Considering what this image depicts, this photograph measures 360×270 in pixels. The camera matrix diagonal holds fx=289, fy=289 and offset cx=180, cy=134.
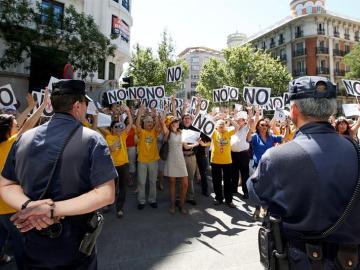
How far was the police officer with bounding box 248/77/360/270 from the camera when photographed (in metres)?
1.59

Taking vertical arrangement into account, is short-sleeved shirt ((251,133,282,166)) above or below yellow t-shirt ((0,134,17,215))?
above

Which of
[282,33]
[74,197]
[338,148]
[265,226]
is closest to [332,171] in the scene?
[338,148]

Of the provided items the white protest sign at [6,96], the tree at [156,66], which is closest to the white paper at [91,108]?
the white protest sign at [6,96]

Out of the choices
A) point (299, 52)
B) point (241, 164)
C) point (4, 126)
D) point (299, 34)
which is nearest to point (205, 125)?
point (241, 164)

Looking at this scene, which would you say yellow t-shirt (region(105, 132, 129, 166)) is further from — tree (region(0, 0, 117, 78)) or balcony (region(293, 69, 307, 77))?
balcony (region(293, 69, 307, 77))

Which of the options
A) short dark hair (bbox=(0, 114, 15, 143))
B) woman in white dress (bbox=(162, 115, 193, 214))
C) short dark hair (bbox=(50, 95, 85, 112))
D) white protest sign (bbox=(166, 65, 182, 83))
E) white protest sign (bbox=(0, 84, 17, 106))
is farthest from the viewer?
white protest sign (bbox=(166, 65, 182, 83))

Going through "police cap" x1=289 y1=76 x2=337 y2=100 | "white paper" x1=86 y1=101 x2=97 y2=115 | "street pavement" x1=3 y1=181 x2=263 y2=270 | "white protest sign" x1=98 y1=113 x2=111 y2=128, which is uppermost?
"white paper" x1=86 y1=101 x2=97 y2=115

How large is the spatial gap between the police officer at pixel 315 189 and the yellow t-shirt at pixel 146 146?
15.8 feet

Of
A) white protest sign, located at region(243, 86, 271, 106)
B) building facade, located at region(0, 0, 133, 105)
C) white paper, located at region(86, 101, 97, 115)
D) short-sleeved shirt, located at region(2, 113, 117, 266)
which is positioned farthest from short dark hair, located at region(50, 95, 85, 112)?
building facade, located at region(0, 0, 133, 105)

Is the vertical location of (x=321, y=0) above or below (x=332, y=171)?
above

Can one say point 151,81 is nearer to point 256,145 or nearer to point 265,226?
point 256,145

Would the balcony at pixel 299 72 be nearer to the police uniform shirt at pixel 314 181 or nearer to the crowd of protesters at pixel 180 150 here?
the crowd of protesters at pixel 180 150

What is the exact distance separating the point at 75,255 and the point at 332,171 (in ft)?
5.37

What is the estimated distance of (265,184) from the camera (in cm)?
179
